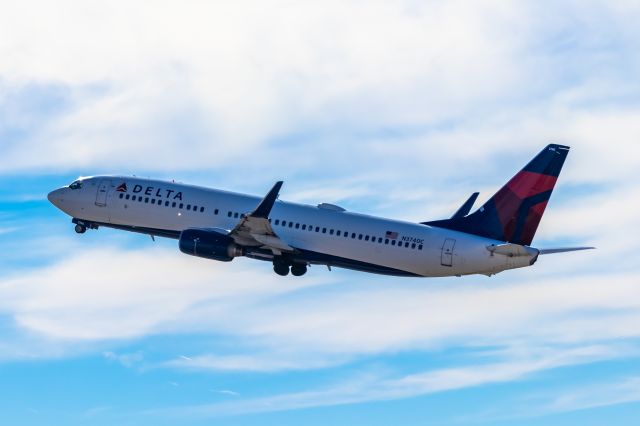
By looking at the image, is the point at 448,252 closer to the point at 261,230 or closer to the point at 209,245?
the point at 261,230

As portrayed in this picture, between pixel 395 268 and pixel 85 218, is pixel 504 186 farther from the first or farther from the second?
pixel 85 218

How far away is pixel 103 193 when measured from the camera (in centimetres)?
7606

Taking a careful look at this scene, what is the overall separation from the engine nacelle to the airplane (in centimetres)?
6

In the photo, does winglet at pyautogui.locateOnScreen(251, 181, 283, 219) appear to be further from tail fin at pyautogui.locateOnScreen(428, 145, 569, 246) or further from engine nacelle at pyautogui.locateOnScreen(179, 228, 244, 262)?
tail fin at pyautogui.locateOnScreen(428, 145, 569, 246)

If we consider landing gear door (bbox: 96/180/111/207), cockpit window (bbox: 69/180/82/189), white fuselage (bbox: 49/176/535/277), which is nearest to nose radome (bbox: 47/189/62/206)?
cockpit window (bbox: 69/180/82/189)

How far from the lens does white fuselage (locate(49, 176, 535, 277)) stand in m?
67.1

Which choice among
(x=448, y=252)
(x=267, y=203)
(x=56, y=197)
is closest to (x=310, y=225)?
(x=267, y=203)

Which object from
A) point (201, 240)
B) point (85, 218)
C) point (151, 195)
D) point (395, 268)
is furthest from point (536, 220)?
point (85, 218)

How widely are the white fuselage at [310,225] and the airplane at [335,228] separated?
0.06 metres

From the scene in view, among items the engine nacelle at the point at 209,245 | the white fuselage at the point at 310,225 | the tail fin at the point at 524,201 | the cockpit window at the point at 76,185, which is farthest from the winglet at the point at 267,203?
the cockpit window at the point at 76,185

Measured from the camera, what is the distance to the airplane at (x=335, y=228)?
66.7m

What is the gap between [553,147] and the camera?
67.2 m

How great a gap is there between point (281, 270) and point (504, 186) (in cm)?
1597

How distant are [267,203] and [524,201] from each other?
15.8 metres
